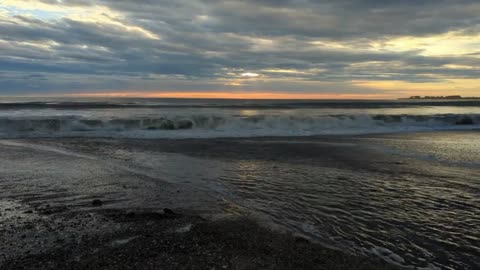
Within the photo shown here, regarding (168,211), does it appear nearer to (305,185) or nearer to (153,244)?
(153,244)

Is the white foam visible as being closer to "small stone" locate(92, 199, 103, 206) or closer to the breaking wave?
the breaking wave

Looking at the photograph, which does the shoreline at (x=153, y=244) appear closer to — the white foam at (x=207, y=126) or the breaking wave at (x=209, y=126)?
the white foam at (x=207, y=126)

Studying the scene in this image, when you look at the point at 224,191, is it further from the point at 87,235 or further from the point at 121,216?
the point at 87,235

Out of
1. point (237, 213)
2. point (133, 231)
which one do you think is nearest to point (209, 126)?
point (237, 213)

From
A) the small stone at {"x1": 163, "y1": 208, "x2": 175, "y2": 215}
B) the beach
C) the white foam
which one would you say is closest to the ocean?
the beach

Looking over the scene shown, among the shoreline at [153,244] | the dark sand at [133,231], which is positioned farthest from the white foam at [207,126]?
the shoreline at [153,244]

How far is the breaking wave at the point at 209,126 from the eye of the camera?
21.0 metres

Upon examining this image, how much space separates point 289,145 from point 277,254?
1189 centimetres

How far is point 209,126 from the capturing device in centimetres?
2594

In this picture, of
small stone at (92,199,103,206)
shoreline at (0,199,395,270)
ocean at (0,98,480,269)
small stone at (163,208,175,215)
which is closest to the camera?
shoreline at (0,199,395,270)

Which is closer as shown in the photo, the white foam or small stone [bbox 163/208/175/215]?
small stone [bbox 163/208/175/215]

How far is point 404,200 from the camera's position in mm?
7055

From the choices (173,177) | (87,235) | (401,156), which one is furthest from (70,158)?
(401,156)

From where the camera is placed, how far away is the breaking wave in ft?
69.0
